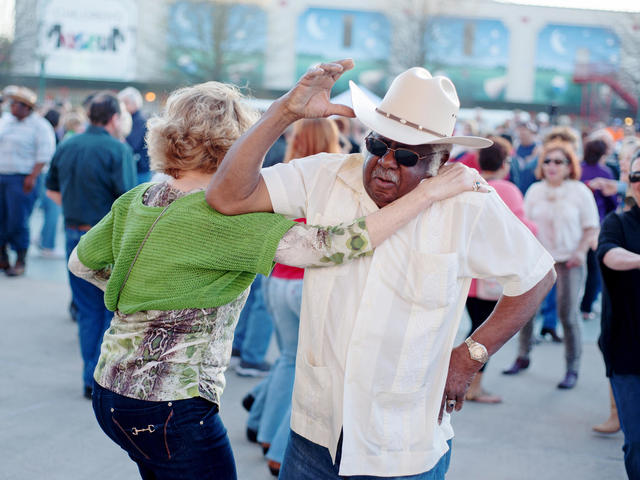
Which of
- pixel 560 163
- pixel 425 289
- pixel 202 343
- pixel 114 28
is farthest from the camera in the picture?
pixel 114 28

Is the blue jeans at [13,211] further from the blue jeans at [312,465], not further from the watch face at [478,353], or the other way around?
the watch face at [478,353]

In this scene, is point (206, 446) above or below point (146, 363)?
below

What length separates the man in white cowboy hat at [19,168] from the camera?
379 inches

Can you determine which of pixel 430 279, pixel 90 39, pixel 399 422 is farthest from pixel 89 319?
pixel 90 39

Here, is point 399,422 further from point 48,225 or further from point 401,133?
point 48,225

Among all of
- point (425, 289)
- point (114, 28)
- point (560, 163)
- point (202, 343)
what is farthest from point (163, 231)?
point (114, 28)

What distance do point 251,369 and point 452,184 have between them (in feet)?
13.9

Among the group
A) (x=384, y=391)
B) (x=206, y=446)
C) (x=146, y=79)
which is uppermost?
(x=384, y=391)

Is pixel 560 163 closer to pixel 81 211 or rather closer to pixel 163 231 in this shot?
→ pixel 81 211

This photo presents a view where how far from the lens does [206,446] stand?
2459 millimetres

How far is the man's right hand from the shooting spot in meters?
2.26

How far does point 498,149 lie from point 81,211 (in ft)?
11.0

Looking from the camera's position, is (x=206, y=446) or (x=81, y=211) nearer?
(x=206, y=446)

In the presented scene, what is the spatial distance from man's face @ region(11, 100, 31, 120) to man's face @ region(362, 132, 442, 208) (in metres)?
8.24
